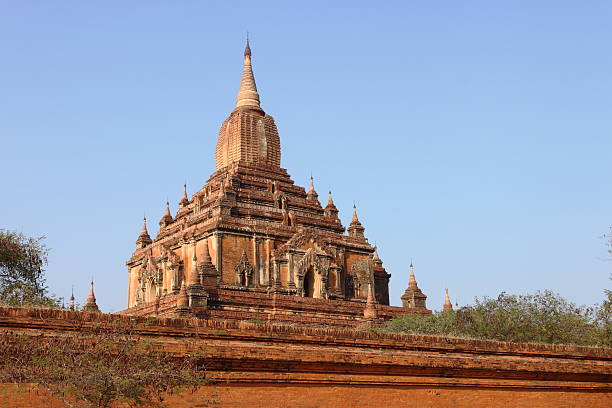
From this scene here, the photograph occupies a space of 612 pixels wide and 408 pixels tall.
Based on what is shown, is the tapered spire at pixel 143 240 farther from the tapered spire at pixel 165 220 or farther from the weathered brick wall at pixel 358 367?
the weathered brick wall at pixel 358 367

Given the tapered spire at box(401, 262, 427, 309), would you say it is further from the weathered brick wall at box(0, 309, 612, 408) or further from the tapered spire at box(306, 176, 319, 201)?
the weathered brick wall at box(0, 309, 612, 408)

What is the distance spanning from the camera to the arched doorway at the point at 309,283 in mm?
35044

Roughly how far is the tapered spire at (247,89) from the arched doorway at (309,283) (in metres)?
10.2

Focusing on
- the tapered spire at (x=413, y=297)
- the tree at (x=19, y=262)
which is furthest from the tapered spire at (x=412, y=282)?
the tree at (x=19, y=262)

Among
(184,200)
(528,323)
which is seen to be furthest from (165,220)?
(528,323)

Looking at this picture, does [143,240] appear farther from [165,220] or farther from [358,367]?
[358,367]

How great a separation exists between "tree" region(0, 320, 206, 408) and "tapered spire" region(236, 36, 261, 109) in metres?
31.0

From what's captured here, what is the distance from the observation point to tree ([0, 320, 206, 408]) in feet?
31.6

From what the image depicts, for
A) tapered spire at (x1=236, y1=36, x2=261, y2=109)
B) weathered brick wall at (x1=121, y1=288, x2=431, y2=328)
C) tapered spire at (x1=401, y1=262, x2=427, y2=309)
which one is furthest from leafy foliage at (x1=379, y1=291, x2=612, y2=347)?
tapered spire at (x1=236, y1=36, x2=261, y2=109)

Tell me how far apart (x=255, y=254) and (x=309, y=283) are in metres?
2.90

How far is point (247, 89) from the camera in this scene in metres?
41.7

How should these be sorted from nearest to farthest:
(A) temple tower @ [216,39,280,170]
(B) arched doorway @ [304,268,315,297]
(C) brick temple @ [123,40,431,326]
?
(C) brick temple @ [123,40,431,326], (B) arched doorway @ [304,268,315,297], (A) temple tower @ [216,39,280,170]

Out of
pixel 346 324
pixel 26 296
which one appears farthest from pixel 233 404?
pixel 346 324

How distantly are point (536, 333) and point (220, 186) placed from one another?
52.9 feet
